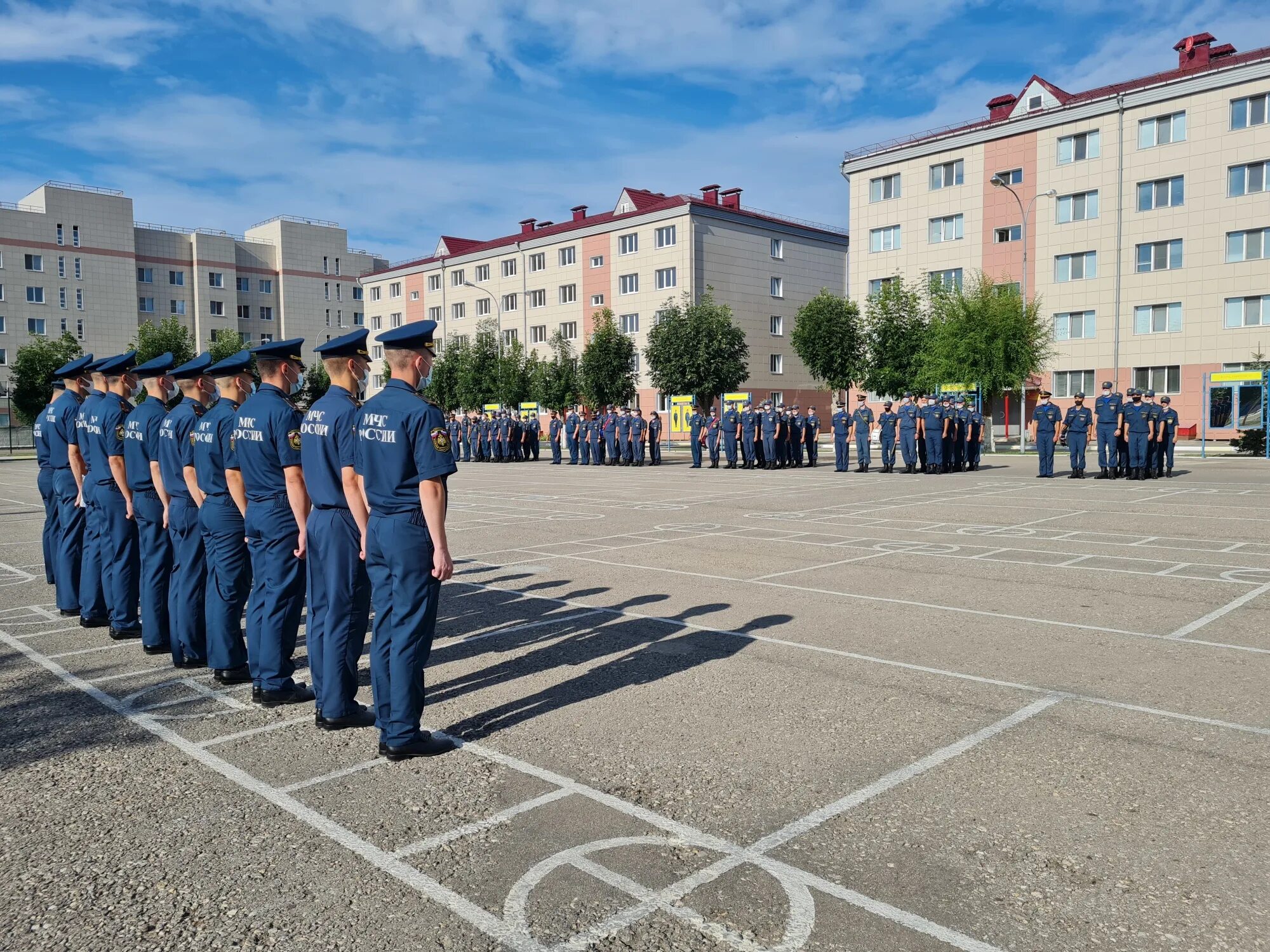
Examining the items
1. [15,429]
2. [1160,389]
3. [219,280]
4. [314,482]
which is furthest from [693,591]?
[219,280]

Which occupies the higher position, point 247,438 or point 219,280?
point 219,280

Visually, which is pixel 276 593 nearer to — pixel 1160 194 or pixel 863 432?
pixel 863 432

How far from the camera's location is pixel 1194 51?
42.2 metres

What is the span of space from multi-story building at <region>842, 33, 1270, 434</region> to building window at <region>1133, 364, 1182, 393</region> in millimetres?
55

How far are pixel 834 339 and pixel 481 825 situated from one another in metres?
46.1

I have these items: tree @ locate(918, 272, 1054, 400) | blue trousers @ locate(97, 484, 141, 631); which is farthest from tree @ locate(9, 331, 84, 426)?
blue trousers @ locate(97, 484, 141, 631)

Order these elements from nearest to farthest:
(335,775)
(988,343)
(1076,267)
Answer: (335,775) → (988,343) → (1076,267)

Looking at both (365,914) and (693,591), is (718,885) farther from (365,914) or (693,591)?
(693,591)

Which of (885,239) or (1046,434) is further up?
(885,239)

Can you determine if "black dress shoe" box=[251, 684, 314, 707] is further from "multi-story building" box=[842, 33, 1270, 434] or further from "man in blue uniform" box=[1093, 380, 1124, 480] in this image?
"multi-story building" box=[842, 33, 1270, 434]

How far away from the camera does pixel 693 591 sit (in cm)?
916

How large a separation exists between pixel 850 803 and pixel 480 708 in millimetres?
2380

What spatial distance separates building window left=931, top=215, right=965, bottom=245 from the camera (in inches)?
1861

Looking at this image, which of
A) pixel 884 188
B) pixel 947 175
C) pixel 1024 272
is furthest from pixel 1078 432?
pixel 884 188
